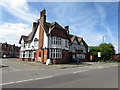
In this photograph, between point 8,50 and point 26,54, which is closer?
point 26,54

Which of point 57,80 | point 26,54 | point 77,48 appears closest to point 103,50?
point 77,48

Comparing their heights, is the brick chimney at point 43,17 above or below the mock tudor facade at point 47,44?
above

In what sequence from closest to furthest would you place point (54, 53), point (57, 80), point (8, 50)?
1. point (57, 80)
2. point (54, 53)
3. point (8, 50)

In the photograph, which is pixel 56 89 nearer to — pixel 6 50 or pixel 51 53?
pixel 51 53

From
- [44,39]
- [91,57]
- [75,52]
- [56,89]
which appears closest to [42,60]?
[44,39]

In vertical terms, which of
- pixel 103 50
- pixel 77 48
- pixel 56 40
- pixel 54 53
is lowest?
pixel 54 53

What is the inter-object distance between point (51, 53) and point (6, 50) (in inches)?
2329

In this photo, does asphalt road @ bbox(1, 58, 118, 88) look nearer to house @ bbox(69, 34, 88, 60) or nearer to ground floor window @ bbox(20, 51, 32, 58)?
ground floor window @ bbox(20, 51, 32, 58)

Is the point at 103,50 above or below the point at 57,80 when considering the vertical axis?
above

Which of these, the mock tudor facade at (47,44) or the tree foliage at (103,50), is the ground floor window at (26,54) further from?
the tree foliage at (103,50)

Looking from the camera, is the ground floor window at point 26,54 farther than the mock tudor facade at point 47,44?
Yes

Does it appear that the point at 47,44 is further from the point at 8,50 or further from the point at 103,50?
the point at 8,50

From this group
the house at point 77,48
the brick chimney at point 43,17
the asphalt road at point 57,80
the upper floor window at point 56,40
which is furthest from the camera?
the house at point 77,48

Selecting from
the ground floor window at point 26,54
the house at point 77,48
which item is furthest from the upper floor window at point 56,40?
the ground floor window at point 26,54
